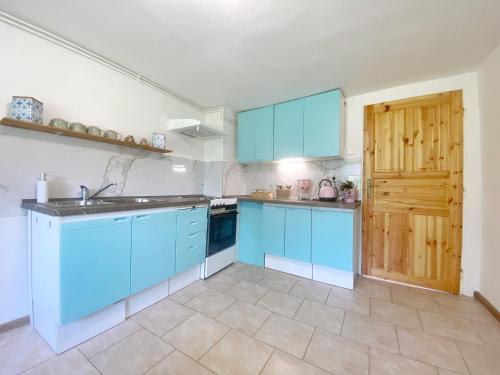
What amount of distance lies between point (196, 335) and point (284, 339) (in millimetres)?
628

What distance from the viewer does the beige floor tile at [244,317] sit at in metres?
1.53

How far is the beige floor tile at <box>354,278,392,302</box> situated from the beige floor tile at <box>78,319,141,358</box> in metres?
2.06

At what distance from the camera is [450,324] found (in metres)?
1.59

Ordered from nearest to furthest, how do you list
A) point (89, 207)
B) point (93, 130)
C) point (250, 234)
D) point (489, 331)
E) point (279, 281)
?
1. point (89, 207)
2. point (489, 331)
3. point (93, 130)
4. point (279, 281)
5. point (250, 234)

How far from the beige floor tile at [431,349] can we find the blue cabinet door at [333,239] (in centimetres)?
69

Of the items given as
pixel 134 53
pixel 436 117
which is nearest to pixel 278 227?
pixel 436 117

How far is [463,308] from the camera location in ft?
5.92

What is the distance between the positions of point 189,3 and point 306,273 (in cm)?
270

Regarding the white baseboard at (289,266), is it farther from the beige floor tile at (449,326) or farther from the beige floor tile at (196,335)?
the beige floor tile at (196,335)

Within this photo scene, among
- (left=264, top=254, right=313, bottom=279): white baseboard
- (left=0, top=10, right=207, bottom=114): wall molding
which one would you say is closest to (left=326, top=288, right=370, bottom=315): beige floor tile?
(left=264, top=254, right=313, bottom=279): white baseboard

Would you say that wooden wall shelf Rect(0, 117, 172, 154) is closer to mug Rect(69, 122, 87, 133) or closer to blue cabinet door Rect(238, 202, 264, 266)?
mug Rect(69, 122, 87, 133)

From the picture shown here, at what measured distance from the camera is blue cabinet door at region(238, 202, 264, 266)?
8.98 feet

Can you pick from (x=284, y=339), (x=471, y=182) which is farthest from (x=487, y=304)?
(x=284, y=339)

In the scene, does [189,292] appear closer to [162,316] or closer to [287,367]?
[162,316]
